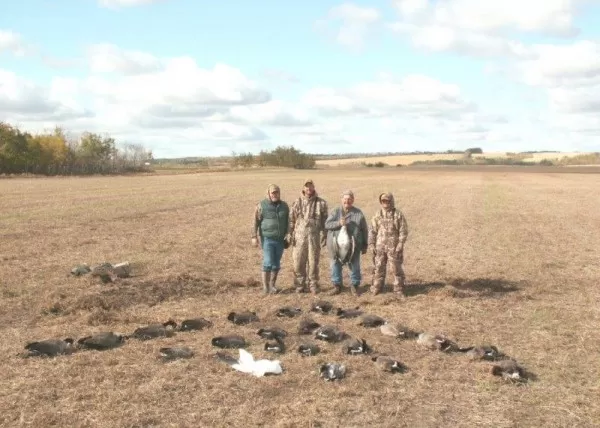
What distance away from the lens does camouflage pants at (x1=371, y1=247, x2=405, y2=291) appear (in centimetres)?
1278

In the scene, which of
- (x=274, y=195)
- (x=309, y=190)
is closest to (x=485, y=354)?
(x=309, y=190)

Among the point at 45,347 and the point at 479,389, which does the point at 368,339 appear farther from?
the point at 45,347

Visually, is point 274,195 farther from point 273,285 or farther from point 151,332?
point 151,332

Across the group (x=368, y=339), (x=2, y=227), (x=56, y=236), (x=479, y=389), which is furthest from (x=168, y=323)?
(x=2, y=227)

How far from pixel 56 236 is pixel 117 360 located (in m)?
14.8

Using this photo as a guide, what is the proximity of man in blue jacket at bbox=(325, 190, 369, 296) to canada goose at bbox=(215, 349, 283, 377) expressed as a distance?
4.81m

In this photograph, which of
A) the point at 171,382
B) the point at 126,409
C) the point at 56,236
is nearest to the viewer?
the point at 126,409

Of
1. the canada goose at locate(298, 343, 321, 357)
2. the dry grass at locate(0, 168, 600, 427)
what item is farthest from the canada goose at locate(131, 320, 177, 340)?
the canada goose at locate(298, 343, 321, 357)

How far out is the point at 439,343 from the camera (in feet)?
30.5

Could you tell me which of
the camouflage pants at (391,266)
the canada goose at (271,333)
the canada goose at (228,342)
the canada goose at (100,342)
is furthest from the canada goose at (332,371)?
the camouflage pants at (391,266)

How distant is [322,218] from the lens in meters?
13.3

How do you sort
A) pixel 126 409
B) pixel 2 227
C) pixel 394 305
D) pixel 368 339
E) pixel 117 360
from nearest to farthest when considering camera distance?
pixel 126 409, pixel 117 360, pixel 368 339, pixel 394 305, pixel 2 227

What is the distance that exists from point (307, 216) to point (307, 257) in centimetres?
83

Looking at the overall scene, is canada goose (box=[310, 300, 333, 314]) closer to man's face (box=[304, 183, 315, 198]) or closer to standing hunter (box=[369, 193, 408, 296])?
standing hunter (box=[369, 193, 408, 296])
